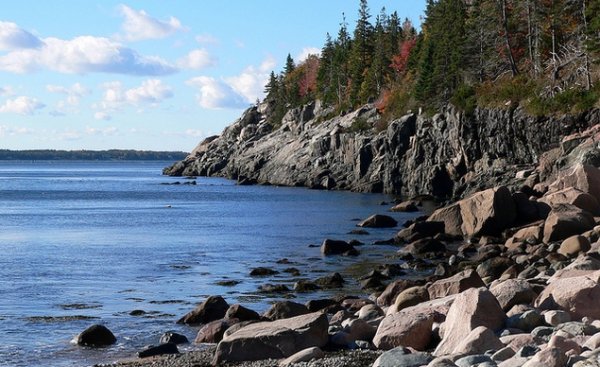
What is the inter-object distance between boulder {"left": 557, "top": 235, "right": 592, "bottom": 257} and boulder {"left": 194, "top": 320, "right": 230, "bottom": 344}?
14.3 metres

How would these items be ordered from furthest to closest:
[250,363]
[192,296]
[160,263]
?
[160,263] < [192,296] < [250,363]

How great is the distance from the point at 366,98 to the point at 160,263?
7594 cm

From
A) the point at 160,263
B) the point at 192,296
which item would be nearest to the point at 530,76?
the point at 160,263

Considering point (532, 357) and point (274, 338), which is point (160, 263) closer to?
point (274, 338)

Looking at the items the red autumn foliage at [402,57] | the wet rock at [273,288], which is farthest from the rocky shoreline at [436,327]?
the red autumn foliage at [402,57]

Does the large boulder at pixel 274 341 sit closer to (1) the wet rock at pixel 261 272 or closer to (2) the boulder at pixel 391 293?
(2) the boulder at pixel 391 293

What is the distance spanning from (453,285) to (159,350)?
7.24 m

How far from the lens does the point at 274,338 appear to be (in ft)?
56.7

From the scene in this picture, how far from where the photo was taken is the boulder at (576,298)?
16891 millimetres

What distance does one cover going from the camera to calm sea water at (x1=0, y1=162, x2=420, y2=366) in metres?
22.8

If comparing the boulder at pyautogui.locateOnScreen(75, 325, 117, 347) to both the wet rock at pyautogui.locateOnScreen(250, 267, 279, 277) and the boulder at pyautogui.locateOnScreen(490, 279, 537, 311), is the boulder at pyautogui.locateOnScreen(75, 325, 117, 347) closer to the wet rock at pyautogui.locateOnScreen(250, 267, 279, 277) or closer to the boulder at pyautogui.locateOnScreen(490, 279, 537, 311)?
the boulder at pyautogui.locateOnScreen(490, 279, 537, 311)

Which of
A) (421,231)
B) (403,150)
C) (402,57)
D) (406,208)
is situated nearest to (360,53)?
(402,57)

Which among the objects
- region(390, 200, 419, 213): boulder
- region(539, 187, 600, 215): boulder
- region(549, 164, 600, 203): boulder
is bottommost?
region(390, 200, 419, 213): boulder

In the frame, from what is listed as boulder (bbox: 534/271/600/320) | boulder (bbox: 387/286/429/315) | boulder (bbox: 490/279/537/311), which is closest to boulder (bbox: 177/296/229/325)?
boulder (bbox: 387/286/429/315)
